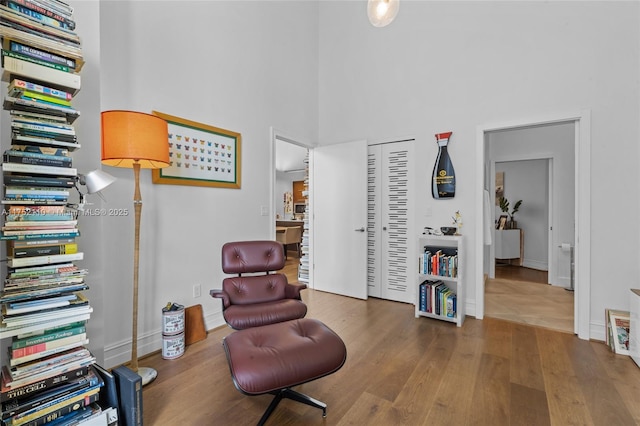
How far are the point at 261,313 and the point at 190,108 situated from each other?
6.35 ft

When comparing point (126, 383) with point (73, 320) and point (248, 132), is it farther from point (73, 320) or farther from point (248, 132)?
point (248, 132)

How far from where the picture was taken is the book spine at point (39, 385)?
4.01ft

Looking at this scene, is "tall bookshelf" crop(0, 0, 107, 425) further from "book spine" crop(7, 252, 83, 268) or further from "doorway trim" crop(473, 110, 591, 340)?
"doorway trim" crop(473, 110, 591, 340)

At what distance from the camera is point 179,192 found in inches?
103

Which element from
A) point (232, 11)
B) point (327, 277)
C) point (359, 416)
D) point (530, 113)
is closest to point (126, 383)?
point (359, 416)

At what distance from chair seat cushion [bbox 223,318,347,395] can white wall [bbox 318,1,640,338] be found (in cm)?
232

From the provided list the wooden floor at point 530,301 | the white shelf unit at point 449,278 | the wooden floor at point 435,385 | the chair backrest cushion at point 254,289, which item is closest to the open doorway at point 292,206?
the white shelf unit at point 449,278

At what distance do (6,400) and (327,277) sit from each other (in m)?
3.32

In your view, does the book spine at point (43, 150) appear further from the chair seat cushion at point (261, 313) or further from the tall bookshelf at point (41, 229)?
the chair seat cushion at point (261, 313)

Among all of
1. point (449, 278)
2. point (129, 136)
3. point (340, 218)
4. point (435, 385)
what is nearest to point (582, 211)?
point (449, 278)

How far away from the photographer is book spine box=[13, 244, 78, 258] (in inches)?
50.7

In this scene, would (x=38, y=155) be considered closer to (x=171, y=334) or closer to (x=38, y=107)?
(x=38, y=107)

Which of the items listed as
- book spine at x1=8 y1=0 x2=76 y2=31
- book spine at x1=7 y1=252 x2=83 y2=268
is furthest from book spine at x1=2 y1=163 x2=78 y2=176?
book spine at x1=8 y1=0 x2=76 y2=31

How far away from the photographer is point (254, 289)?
2488 millimetres
